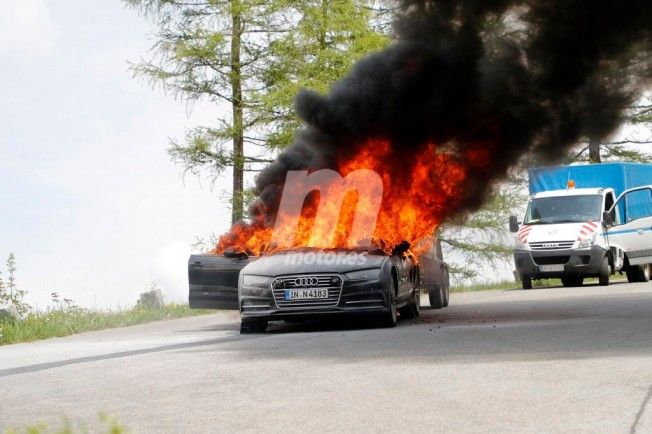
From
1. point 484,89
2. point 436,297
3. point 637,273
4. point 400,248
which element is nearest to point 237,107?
point 637,273

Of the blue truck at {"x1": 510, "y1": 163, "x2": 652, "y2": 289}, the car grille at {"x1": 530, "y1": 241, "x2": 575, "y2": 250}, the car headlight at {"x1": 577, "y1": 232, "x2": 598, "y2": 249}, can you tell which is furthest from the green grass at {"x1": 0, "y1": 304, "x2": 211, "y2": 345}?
the car headlight at {"x1": 577, "y1": 232, "x2": 598, "y2": 249}

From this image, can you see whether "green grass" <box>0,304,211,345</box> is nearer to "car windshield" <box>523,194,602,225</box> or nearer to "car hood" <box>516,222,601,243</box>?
Answer: "car hood" <box>516,222,601,243</box>

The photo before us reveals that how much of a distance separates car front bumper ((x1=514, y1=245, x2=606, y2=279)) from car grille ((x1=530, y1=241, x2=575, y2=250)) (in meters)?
0.09

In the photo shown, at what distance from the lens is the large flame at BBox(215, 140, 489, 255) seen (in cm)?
1900

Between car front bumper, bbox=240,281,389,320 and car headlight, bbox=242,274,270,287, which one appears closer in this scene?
car front bumper, bbox=240,281,389,320

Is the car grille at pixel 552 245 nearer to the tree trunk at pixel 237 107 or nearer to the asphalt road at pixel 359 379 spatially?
the tree trunk at pixel 237 107

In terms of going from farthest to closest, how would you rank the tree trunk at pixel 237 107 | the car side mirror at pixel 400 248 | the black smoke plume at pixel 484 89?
the tree trunk at pixel 237 107, the black smoke plume at pixel 484 89, the car side mirror at pixel 400 248

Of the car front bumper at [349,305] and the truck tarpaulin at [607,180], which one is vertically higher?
the truck tarpaulin at [607,180]

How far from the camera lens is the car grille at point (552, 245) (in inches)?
1234

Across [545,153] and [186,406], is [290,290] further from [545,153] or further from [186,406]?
[186,406]

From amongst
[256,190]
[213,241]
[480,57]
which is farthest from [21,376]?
[213,241]

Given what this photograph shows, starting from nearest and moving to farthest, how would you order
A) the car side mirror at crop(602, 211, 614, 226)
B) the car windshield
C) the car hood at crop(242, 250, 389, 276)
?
1. the car hood at crop(242, 250, 389, 276)
2. the car side mirror at crop(602, 211, 614, 226)
3. the car windshield

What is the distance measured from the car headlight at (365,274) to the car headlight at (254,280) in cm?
117

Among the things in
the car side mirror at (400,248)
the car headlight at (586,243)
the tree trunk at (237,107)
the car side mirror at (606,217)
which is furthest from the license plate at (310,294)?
the tree trunk at (237,107)
